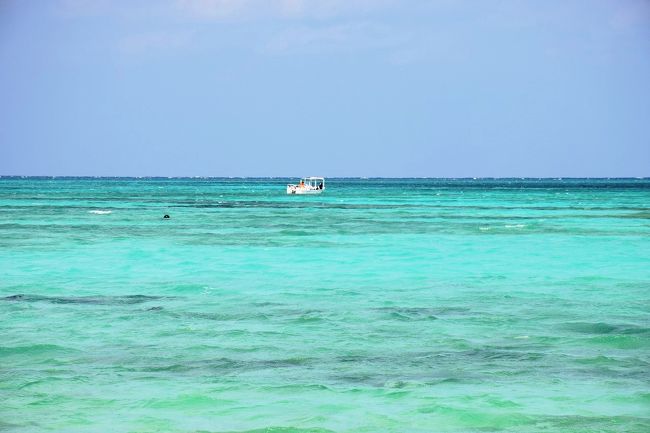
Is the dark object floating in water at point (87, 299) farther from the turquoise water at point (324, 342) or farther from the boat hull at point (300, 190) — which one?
the boat hull at point (300, 190)

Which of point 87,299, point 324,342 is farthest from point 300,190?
point 324,342

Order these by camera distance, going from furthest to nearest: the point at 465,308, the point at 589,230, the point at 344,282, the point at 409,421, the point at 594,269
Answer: the point at 589,230 < the point at 594,269 < the point at 344,282 < the point at 465,308 < the point at 409,421

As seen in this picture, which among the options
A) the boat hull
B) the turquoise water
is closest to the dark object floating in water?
the turquoise water

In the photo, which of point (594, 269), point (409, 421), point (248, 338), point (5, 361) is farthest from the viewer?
point (594, 269)

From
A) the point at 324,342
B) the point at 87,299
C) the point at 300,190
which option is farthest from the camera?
the point at 300,190

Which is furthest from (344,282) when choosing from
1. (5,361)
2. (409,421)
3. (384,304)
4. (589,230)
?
(589,230)

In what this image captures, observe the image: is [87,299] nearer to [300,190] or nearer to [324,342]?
[324,342]

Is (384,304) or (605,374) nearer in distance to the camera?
(605,374)

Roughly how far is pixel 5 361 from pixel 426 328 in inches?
251

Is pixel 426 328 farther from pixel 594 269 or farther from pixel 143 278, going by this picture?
pixel 594 269

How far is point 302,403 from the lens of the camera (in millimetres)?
10148

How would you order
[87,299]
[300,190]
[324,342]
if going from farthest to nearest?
[300,190], [87,299], [324,342]

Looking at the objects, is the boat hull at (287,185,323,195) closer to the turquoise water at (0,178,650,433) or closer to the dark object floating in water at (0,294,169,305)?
the turquoise water at (0,178,650,433)

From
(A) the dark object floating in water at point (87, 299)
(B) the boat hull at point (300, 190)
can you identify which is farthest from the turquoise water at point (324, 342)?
(B) the boat hull at point (300, 190)
